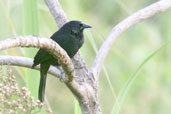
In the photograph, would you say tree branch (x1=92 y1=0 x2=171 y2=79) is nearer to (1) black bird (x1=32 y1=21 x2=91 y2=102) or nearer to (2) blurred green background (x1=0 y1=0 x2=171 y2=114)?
(1) black bird (x1=32 y1=21 x2=91 y2=102)

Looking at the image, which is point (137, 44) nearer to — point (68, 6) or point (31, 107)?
point (68, 6)

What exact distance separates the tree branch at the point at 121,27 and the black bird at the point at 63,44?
0.57ft

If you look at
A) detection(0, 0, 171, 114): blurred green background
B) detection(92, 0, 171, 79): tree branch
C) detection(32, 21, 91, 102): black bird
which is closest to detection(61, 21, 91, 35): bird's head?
detection(32, 21, 91, 102): black bird

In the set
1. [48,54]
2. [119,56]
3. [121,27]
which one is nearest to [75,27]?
[48,54]

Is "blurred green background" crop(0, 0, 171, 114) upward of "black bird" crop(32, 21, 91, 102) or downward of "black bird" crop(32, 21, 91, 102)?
downward

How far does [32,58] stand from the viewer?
246 cm

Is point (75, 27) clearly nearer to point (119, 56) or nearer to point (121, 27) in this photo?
point (121, 27)

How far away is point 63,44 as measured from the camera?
2920 millimetres

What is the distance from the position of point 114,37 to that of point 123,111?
72.7 inches

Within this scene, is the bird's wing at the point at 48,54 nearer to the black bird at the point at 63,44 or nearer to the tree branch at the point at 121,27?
the black bird at the point at 63,44

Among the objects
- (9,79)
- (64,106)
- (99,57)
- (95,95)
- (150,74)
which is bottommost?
(64,106)

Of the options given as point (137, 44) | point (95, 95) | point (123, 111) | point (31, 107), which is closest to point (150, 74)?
point (123, 111)

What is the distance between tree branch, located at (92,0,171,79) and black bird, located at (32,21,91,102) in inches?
6.9

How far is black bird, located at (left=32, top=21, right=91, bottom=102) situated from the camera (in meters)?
2.70
